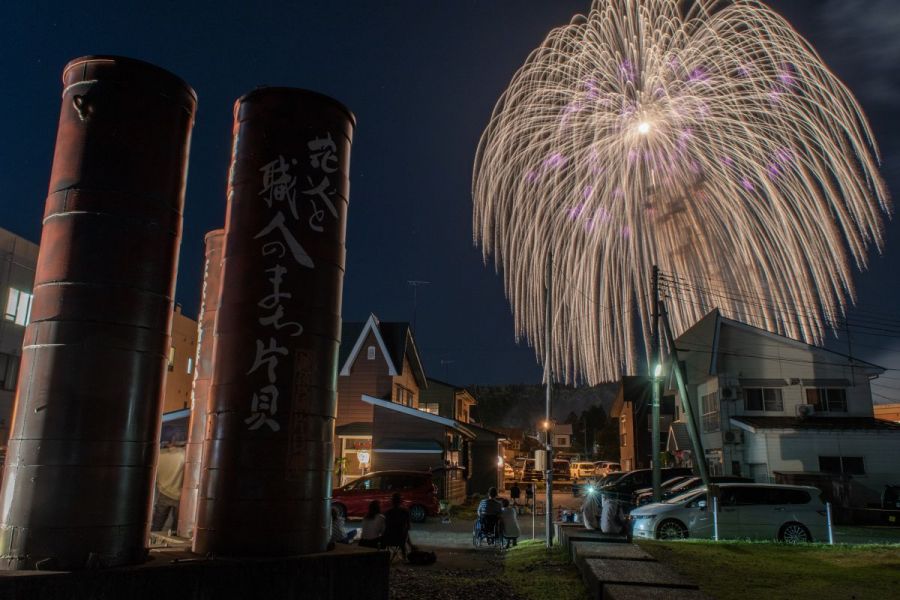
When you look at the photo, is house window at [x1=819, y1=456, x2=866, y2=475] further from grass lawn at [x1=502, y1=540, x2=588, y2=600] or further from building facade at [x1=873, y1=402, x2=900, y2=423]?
building facade at [x1=873, y1=402, x2=900, y2=423]

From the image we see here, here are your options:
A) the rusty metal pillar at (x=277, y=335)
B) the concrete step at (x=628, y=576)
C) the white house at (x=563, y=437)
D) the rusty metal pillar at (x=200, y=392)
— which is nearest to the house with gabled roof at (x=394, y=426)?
the rusty metal pillar at (x=200, y=392)

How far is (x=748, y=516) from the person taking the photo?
1738 centimetres

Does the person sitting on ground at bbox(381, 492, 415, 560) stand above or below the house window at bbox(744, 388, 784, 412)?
below

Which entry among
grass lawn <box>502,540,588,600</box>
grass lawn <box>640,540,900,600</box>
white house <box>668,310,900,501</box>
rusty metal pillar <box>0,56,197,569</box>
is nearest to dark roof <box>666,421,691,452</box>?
white house <box>668,310,900,501</box>

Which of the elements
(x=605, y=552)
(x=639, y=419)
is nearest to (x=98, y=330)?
(x=605, y=552)

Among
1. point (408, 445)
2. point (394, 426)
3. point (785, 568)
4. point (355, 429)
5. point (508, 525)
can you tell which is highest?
point (394, 426)

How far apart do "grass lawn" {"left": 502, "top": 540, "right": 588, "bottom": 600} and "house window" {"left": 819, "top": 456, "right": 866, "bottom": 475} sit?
19938 mm

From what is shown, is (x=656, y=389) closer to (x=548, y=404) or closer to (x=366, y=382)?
(x=548, y=404)

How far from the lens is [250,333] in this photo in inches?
315

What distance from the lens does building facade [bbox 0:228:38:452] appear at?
27938mm

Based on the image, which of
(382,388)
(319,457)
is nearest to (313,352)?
(319,457)

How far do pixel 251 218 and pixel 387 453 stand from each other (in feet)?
74.2

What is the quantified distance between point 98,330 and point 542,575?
830 cm

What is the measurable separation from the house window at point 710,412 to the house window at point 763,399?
148 cm
